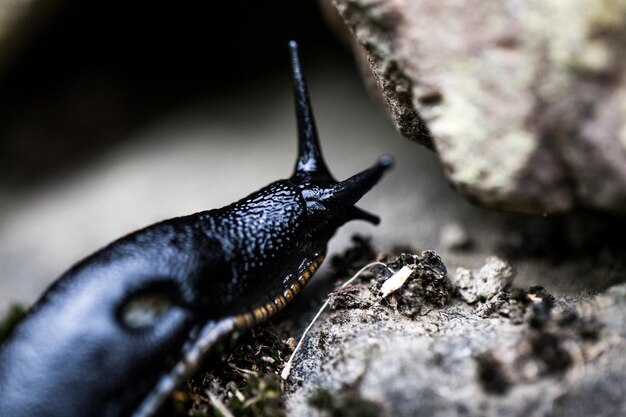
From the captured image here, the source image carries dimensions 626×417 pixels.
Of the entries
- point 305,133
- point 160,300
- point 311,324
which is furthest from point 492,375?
point 305,133

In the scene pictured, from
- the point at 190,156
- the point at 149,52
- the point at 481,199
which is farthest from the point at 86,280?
the point at 149,52

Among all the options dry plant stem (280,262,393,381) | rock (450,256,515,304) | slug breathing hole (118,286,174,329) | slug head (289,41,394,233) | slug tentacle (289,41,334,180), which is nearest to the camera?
slug breathing hole (118,286,174,329)

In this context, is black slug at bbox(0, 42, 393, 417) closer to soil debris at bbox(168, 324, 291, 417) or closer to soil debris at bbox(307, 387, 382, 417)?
soil debris at bbox(168, 324, 291, 417)

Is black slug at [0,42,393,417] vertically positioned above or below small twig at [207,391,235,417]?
above

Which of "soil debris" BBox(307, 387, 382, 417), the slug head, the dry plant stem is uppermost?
the slug head

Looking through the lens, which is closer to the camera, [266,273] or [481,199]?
[481,199]

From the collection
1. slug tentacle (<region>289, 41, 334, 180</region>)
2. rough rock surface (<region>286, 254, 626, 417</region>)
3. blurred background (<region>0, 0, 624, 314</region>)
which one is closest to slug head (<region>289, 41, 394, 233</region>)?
slug tentacle (<region>289, 41, 334, 180</region>)

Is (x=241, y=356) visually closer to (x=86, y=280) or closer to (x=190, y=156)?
(x=86, y=280)

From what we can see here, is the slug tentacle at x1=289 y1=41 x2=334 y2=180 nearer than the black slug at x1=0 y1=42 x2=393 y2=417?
No
